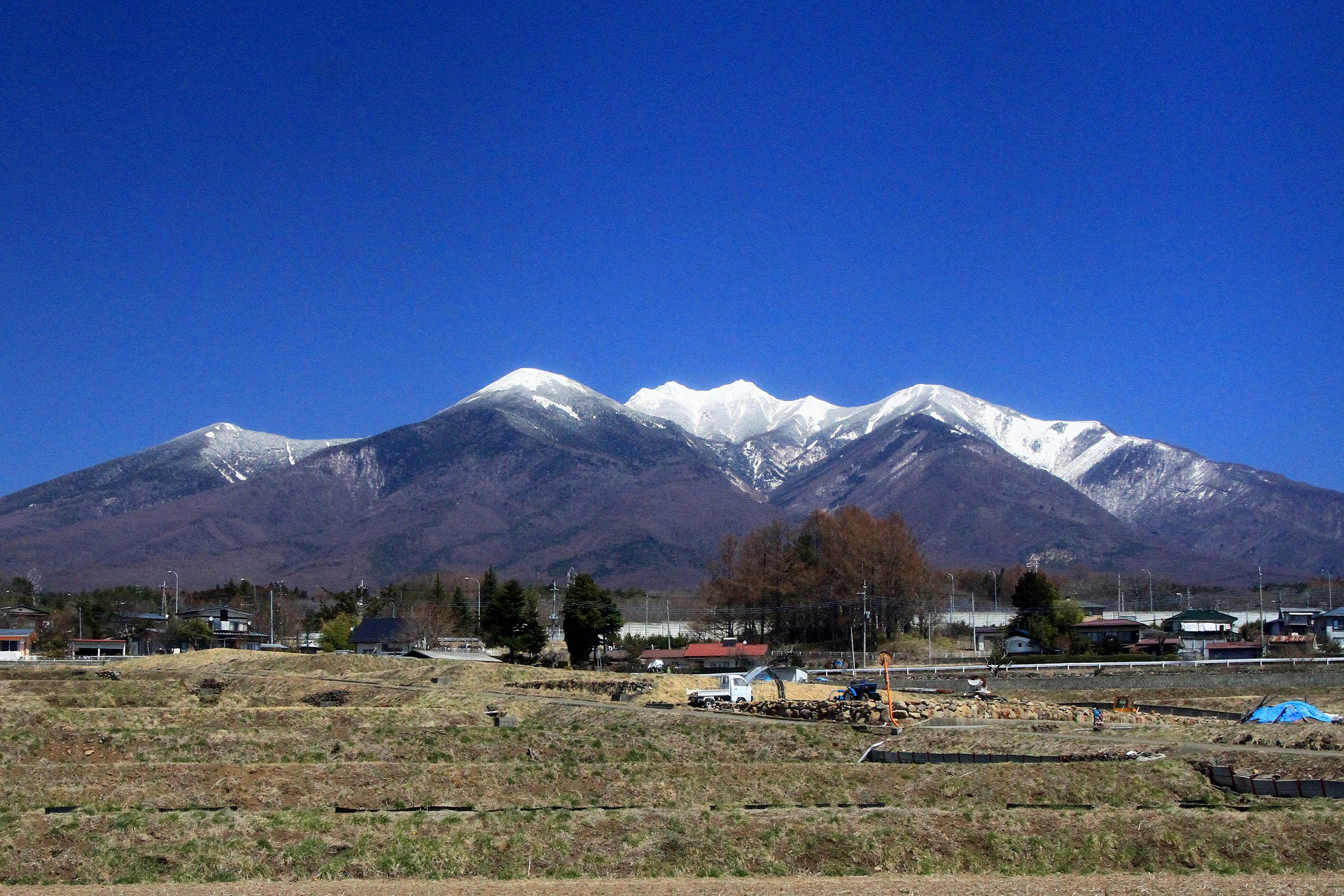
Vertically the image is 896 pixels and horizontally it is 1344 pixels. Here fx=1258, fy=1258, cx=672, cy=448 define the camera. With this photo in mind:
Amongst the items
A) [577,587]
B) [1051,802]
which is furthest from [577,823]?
[577,587]

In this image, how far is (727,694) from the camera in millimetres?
50750

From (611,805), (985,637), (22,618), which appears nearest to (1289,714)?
(611,805)

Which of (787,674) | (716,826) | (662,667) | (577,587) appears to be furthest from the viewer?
(577,587)

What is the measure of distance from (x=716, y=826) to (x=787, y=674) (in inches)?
1608

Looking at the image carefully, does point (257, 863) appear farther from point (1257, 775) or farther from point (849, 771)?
point (1257, 775)

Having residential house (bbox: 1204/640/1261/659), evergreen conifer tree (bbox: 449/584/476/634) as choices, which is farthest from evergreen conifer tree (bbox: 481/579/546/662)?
residential house (bbox: 1204/640/1261/659)

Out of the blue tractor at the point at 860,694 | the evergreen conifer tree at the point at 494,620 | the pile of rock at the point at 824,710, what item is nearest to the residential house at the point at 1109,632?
the evergreen conifer tree at the point at 494,620

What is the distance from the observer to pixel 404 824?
2488cm

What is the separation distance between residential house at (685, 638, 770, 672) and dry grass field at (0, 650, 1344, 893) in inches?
1414

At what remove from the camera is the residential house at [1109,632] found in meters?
97.4

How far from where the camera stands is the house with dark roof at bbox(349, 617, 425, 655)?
8938 centimetres

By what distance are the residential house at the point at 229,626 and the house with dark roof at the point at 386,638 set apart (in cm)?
1782

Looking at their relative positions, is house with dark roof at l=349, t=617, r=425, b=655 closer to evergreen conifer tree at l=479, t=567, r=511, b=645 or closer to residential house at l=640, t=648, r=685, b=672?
evergreen conifer tree at l=479, t=567, r=511, b=645

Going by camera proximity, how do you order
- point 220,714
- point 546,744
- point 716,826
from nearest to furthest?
1. point 716,826
2. point 546,744
3. point 220,714
